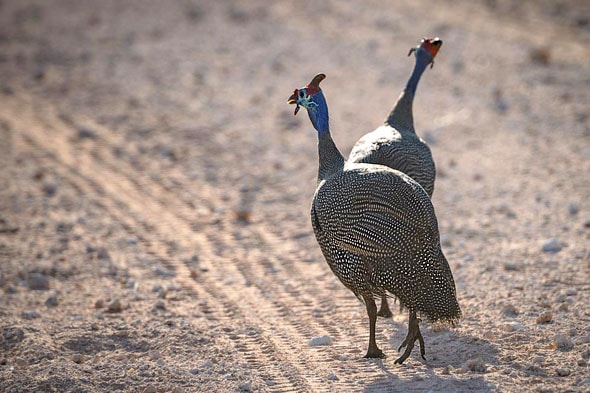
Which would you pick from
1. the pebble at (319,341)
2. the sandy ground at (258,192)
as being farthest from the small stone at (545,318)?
the pebble at (319,341)

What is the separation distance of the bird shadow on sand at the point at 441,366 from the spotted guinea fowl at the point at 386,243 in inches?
3.7

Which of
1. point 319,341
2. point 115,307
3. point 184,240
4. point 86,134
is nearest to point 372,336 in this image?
point 319,341

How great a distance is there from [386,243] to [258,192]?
330 cm

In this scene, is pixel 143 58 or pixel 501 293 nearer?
pixel 501 293

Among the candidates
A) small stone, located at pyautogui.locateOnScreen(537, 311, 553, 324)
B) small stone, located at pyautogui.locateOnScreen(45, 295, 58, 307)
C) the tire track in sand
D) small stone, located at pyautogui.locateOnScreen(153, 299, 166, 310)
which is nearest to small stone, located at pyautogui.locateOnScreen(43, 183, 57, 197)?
the tire track in sand

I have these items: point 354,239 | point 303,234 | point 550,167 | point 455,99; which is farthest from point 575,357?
point 455,99

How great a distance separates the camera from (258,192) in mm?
7855

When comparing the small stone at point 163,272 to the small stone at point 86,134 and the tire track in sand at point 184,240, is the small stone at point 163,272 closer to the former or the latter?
the tire track in sand at point 184,240

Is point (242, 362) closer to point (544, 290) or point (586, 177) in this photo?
point (544, 290)

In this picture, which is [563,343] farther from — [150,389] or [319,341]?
[150,389]

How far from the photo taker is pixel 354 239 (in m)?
4.77

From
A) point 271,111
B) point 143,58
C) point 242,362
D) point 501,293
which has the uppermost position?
point 143,58

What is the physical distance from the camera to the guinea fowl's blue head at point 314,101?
530 cm

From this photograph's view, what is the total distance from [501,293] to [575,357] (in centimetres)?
101
